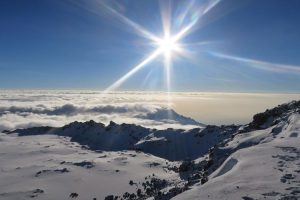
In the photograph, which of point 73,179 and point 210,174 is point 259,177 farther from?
point 73,179

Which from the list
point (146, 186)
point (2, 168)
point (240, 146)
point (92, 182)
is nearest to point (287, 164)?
point (240, 146)

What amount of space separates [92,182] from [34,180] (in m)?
26.7

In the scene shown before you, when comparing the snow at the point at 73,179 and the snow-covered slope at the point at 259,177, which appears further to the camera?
the snow at the point at 73,179

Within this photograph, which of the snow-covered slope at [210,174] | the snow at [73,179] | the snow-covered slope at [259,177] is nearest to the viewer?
the snow-covered slope at [259,177]

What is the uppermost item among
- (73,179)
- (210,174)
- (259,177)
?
(259,177)

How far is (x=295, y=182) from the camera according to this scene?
1312 inches

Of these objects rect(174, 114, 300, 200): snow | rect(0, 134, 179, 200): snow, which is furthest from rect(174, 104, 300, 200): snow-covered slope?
Result: rect(0, 134, 179, 200): snow

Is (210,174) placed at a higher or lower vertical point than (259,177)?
lower

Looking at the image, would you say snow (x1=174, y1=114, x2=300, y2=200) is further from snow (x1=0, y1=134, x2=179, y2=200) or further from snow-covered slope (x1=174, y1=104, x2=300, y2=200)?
snow (x1=0, y1=134, x2=179, y2=200)

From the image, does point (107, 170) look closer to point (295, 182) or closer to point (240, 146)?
point (240, 146)

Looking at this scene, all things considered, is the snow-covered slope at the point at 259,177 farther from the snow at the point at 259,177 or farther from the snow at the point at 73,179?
the snow at the point at 73,179

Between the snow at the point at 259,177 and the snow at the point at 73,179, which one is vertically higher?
the snow at the point at 259,177

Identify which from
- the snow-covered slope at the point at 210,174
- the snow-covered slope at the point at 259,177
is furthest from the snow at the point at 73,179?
the snow-covered slope at the point at 259,177

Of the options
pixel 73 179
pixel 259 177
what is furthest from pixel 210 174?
pixel 73 179
